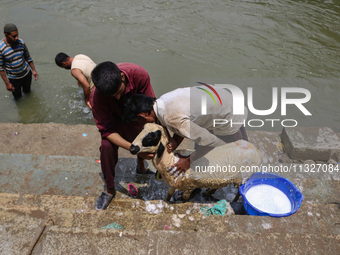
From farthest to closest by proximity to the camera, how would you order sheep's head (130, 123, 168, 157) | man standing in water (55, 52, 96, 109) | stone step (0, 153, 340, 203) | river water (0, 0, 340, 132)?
river water (0, 0, 340, 132), man standing in water (55, 52, 96, 109), stone step (0, 153, 340, 203), sheep's head (130, 123, 168, 157)

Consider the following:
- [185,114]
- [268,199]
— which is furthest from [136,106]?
[268,199]

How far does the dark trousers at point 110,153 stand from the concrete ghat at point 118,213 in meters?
0.33

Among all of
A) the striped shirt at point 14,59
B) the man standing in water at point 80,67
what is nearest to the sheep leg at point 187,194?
the man standing in water at point 80,67

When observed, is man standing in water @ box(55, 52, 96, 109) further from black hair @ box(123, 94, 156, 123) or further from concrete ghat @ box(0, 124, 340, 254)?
black hair @ box(123, 94, 156, 123)

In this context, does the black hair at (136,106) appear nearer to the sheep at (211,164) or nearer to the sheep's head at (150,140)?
the sheep's head at (150,140)

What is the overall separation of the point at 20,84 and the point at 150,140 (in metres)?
5.02

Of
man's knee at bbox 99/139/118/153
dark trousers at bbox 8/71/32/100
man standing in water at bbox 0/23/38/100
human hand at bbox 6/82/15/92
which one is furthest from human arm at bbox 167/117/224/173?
dark trousers at bbox 8/71/32/100

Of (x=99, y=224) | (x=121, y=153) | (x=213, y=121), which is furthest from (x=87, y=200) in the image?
(x=213, y=121)

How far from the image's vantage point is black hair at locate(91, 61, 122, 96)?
2.72 meters

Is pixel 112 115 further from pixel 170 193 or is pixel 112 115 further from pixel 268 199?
pixel 268 199

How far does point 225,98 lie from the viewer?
3.23 m

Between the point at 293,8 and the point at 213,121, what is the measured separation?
11.2 metres

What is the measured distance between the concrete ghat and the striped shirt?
1.52 metres

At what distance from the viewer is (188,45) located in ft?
31.6
